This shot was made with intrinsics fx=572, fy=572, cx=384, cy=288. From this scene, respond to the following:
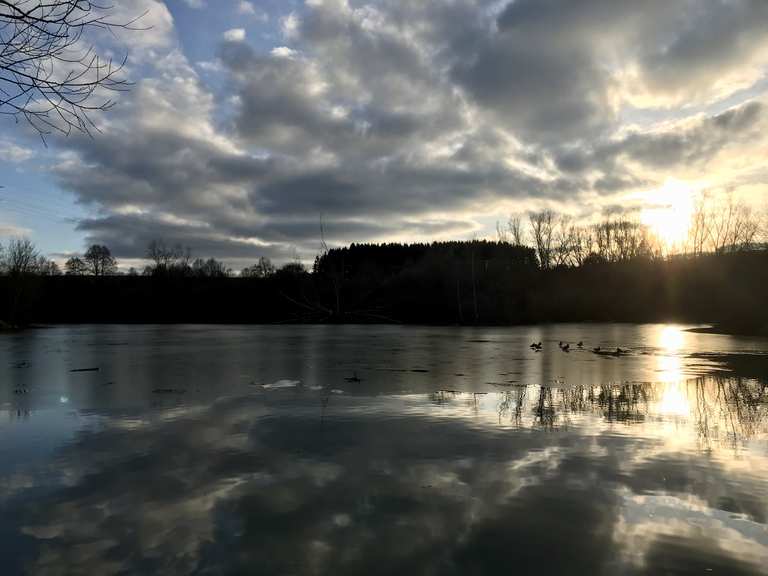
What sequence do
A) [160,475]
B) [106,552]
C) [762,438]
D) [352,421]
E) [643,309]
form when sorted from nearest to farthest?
[106,552] → [160,475] → [762,438] → [352,421] → [643,309]

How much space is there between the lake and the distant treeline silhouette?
26.2 meters

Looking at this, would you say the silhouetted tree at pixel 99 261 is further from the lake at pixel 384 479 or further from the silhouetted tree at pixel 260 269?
the lake at pixel 384 479

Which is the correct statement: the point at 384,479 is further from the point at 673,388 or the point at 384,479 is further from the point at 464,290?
the point at 464,290

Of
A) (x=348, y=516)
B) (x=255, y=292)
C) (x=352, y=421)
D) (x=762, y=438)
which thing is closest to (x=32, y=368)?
(x=352, y=421)

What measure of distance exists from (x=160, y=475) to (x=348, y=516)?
6.58 feet

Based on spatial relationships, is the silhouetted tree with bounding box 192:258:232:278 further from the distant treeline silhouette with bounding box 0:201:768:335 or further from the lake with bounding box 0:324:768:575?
the lake with bounding box 0:324:768:575

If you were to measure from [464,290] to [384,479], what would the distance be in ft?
145

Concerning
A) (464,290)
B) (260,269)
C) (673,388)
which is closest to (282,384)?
(673,388)

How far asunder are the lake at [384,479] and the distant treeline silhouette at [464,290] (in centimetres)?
2625

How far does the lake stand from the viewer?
3.58m

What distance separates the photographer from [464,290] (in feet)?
160

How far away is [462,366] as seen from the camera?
1448 cm

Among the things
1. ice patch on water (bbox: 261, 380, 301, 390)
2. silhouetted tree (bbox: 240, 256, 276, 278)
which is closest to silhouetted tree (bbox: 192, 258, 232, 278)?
silhouetted tree (bbox: 240, 256, 276, 278)

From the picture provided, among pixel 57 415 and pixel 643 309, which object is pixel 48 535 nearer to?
pixel 57 415
